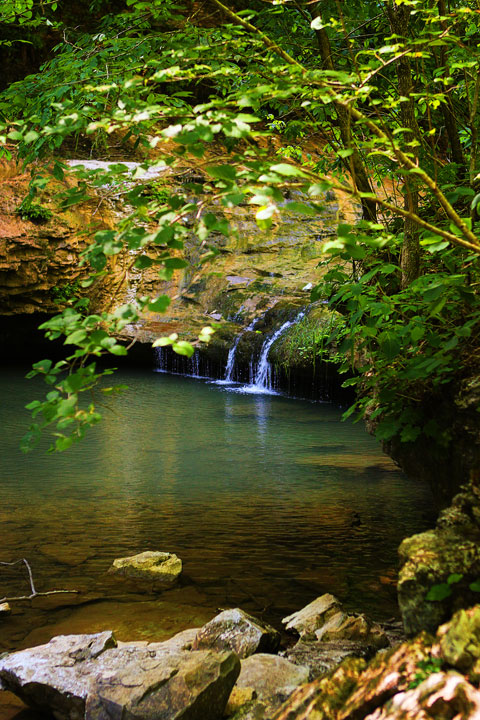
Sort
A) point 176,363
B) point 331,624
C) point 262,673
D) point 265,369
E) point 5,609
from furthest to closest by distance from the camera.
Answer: point 176,363 < point 265,369 < point 5,609 < point 331,624 < point 262,673

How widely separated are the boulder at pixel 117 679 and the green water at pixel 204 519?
1.59 ft

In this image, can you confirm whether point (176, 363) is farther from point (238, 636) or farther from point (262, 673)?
point (262, 673)

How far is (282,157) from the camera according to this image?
11.5 ft

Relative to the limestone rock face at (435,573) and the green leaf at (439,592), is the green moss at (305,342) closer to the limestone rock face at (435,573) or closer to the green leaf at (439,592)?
the limestone rock face at (435,573)

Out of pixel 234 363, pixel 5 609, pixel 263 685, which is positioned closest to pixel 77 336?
pixel 263 685

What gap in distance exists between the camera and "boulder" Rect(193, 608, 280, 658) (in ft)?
8.98

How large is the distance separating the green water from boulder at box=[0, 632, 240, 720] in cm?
49

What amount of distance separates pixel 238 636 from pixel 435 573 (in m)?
1.22

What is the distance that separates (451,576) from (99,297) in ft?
43.8

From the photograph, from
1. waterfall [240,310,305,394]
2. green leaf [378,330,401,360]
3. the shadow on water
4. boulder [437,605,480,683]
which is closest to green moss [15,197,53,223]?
waterfall [240,310,305,394]

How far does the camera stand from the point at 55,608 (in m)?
3.29

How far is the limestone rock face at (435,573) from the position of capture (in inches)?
75.7

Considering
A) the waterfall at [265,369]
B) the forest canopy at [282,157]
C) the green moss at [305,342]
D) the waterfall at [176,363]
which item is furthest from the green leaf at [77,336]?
the waterfall at [176,363]

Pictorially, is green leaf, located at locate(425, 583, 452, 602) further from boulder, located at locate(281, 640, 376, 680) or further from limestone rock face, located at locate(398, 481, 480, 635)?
boulder, located at locate(281, 640, 376, 680)
